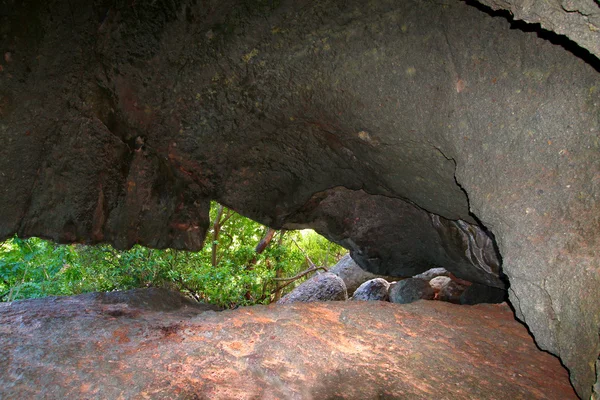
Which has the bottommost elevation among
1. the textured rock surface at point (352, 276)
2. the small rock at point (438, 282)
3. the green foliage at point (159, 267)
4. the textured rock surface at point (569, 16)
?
the green foliage at point (159, 267)

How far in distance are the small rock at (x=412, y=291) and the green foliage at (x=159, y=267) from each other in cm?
319

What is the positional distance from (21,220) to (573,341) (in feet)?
13.3

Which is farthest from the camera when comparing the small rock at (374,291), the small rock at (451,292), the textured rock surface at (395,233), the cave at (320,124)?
the small rock at (374,291)

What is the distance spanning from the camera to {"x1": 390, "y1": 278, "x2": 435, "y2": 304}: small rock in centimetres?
854

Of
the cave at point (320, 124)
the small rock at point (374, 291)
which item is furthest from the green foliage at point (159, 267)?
the cave at point (320, 124)

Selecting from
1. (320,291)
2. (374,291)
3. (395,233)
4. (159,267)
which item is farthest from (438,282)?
(159,267)

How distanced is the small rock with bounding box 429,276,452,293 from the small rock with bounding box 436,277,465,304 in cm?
12

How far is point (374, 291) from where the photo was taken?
31.7 ft

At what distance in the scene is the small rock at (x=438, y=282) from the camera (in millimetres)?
8694

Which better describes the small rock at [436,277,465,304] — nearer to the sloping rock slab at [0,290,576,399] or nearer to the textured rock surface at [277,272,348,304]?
the textured rock surface at [277,272,348,304]

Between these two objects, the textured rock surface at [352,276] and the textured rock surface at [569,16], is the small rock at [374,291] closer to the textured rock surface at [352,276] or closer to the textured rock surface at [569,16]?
the textured rock surface at [352,276]

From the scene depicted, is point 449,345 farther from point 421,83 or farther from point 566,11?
point 566,11

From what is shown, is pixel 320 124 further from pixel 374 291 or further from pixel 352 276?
pixel 352 276

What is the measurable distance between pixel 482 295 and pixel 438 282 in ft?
6.21
